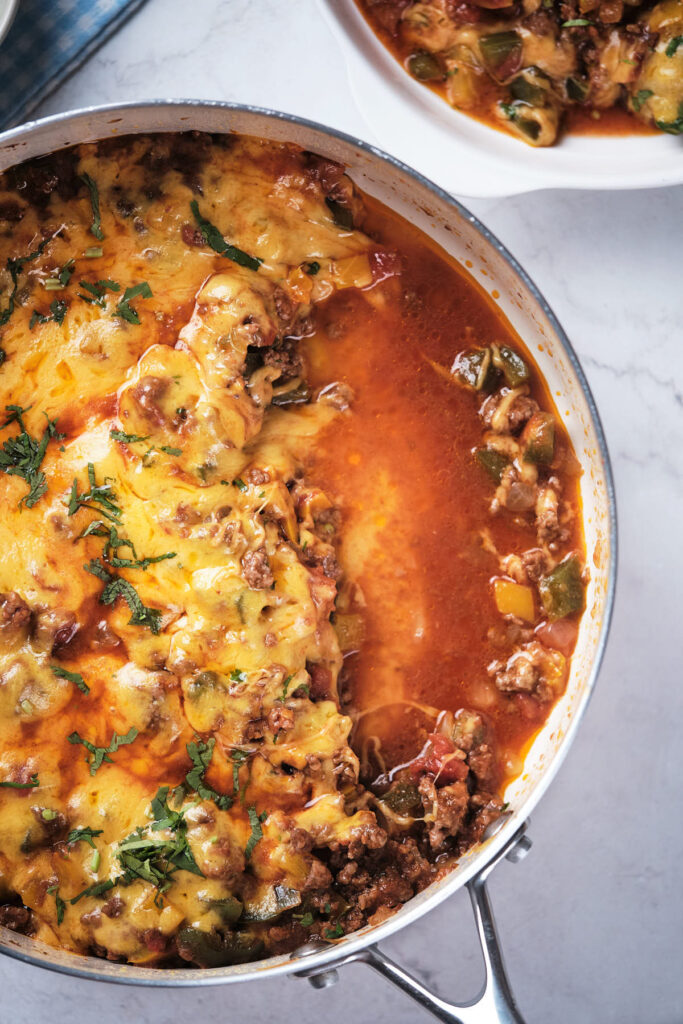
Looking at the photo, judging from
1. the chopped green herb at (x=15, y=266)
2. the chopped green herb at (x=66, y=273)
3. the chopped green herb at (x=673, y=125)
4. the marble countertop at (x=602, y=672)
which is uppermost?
the chopped green herb at (x=15, y=266)

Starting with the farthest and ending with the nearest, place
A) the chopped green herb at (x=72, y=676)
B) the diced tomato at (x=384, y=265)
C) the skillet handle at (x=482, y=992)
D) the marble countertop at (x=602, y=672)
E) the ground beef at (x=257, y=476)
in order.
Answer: the marble countertop at (x=602, y=672) < the diced tomato at (x=384, y=265) < the ground beef at (x=257, y=476) < the chopped green herb at (x=72, y=676) < the skillet handle at (x=482, y=992)

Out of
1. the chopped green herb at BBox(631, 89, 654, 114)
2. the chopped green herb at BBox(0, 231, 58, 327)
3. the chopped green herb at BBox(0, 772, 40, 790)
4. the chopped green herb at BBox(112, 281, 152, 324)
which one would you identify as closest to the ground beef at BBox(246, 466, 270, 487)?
the chopped green herb at BBox(112, 281, 152, 324)

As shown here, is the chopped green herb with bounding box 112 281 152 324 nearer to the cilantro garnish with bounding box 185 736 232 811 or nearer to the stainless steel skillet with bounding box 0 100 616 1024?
the stainless steel skillet with bounding box 0 100 616 1024

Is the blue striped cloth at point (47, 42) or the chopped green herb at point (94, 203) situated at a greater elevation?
the blue striped cloth at point (47, 42)

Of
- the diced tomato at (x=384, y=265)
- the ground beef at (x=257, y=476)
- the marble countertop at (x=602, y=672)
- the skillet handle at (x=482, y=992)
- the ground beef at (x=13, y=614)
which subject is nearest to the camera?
the skillet handle at (x=482, y=992)

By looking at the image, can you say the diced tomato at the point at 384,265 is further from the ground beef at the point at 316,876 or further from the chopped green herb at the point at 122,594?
the ground beef at the point at 316,876

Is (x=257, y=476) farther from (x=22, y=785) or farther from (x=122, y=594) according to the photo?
(x=22, y=785)

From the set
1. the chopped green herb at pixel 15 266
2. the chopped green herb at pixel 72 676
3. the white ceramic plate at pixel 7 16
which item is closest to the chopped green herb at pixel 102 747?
the chopped green herb at pixel 72 676
